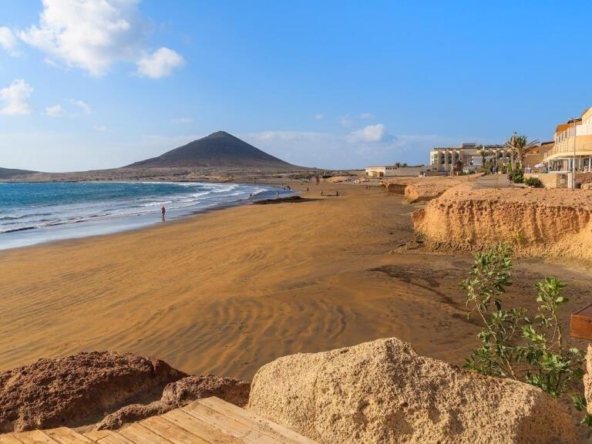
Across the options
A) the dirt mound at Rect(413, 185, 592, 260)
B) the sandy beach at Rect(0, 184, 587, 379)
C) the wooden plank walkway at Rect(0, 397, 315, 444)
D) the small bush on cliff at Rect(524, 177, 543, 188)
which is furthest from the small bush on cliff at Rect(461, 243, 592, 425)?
the small bush on cliff at Rect(524, 177, 543, 188)

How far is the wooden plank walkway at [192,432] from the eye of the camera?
295 centimetres

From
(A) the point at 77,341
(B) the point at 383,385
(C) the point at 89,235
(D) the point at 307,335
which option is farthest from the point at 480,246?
(C) the point at 89,235

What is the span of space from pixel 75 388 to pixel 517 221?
35.2 feet

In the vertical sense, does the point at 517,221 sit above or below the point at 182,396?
above

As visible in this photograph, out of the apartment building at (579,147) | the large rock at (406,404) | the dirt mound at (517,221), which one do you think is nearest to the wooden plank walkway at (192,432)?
the large rock at (406,404)

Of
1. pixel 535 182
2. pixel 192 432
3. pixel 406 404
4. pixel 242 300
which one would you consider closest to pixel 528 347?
pixel 406 404

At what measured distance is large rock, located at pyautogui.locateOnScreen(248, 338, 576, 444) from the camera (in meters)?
2.58

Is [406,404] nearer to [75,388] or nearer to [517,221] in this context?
[75,388]

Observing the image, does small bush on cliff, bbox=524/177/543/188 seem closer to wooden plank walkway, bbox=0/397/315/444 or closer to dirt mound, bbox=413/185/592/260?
dirt mound, bbox=413/185/592/260

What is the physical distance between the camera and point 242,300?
9.59 metres

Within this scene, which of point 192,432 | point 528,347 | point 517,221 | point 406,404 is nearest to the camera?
point 406,404

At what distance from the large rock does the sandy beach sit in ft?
11.2

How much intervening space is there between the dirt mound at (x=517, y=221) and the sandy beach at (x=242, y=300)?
71 centimetres

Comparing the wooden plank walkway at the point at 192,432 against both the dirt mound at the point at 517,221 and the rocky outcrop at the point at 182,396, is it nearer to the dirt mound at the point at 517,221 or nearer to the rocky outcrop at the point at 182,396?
the rocky outcrop at the point at 182,396
